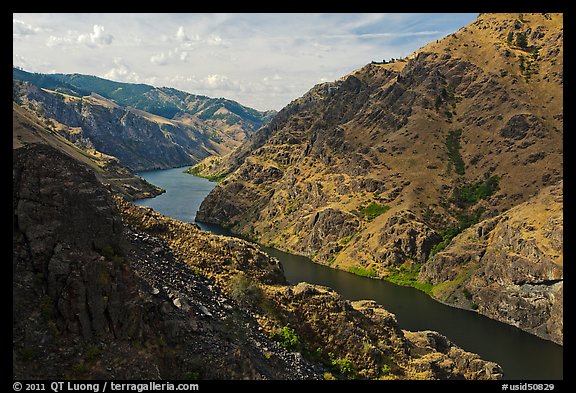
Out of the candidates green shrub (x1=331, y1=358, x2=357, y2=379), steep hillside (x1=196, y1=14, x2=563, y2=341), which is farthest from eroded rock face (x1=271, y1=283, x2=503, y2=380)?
steep hillside (x1=196, y1=14, x2=563, y2=341)

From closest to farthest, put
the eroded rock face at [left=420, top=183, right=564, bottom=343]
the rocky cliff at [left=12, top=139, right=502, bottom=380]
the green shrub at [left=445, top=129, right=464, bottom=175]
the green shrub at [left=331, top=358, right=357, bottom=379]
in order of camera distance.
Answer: the rocky cliff at [left=12, top=139, right=502, bottom=380] → the green shrub at [left=331, top=358, right=357, bottom=379] → the eroded rock face at [left=420, top=183, right=564, bottom=343] → the green shrub at [left=445, top=129, right=464, bottom=175]

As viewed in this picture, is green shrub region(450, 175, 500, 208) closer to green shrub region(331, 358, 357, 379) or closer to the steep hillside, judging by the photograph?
the steep hillside

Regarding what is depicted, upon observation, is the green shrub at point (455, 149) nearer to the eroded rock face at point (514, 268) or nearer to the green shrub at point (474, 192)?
the green shrub at point (474, 192)

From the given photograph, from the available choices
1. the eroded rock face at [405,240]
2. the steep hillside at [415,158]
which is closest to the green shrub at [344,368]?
the steep hillside at [415,158]

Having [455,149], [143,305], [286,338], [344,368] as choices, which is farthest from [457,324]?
[455,149]

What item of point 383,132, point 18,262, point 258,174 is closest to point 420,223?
point 383,132

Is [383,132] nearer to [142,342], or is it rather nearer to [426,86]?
[426,86]
